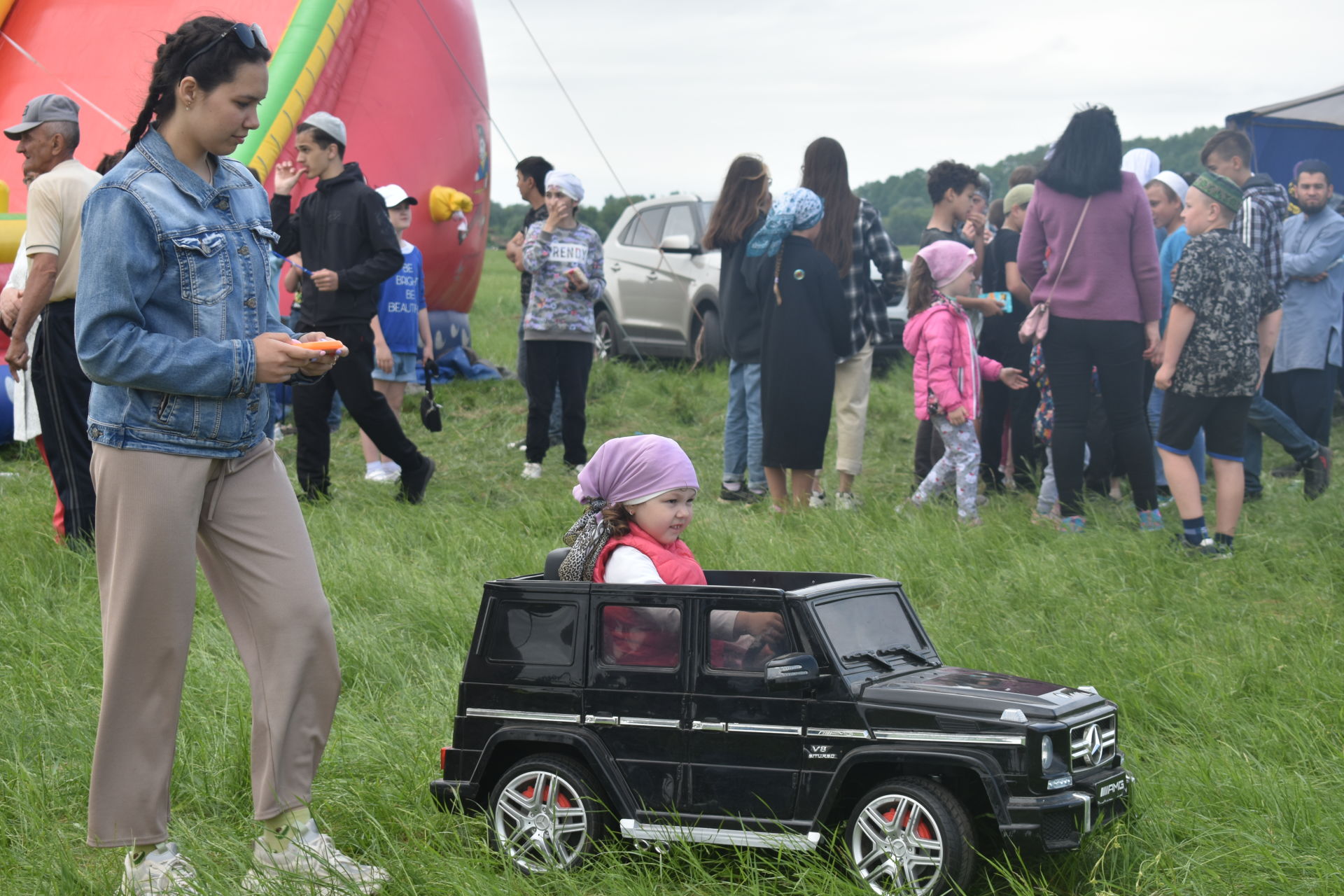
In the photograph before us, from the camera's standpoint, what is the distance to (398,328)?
918 cm

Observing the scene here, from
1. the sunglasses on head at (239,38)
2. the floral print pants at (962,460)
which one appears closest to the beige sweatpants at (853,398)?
the floral print pants at (962,460)

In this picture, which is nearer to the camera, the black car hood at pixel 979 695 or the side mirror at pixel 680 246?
the black car hood at pixel 979 695

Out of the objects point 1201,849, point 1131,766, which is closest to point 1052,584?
point 1131,766

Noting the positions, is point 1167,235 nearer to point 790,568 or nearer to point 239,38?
point 790,568

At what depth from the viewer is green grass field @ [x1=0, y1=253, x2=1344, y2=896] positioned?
9.97ft

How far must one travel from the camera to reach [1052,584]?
545 cm

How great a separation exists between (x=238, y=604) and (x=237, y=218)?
0.94 m

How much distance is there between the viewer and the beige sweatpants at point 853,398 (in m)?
7.74

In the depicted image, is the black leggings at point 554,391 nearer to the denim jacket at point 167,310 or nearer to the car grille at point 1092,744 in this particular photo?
the denim jacket at point 167,310

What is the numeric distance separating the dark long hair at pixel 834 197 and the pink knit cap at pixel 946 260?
22.9 inches

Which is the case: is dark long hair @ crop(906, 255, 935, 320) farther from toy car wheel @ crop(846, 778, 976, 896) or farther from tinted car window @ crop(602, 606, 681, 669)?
toy car wheel @ crop(846, 778, 976, 896)

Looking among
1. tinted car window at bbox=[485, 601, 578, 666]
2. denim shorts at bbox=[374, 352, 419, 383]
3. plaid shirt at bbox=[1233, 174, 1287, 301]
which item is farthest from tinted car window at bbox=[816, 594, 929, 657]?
denim shorts at bbox=[374, 352, 419, 383]

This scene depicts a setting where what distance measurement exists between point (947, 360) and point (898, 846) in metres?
4.51

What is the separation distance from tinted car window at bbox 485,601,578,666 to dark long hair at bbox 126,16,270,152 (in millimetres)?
1453
